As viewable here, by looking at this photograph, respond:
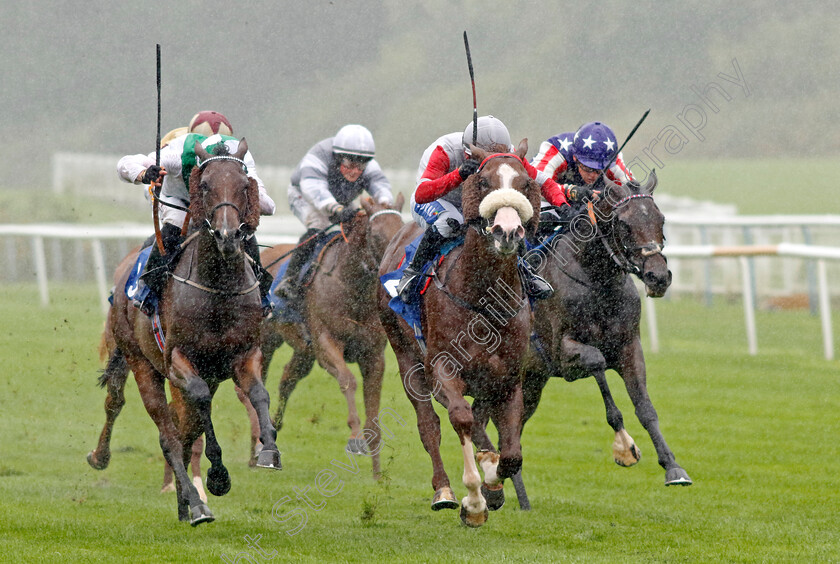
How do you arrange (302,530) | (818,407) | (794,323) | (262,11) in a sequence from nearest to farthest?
1. (302,530)
2. (818,407)
3. (794,323)
4. (262,11)

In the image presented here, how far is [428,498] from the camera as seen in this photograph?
723 centimetres

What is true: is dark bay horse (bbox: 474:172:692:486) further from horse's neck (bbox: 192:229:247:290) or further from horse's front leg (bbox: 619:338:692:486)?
horse's neck (bbox: 192:229:247:290)

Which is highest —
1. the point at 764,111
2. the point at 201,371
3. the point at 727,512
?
the point at 764,111

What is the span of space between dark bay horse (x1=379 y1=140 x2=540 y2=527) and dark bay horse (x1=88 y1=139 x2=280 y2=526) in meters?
0.90

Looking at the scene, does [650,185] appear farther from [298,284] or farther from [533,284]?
[298,284]

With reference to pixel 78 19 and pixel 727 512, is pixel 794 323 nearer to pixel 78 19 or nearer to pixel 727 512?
pixel 727 512

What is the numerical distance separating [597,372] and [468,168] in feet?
5.03

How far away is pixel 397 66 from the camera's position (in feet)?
61.7

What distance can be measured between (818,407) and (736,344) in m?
3.39

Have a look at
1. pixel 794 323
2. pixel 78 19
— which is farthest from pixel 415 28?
pixel 794 323

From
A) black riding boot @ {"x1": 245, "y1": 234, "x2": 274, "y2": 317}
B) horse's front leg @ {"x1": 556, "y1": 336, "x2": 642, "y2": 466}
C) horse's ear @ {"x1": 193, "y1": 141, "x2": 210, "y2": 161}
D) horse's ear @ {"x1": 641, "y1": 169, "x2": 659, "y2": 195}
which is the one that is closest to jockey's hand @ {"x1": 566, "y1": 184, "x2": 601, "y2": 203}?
horse's ear @ {"x1": 641, "y1": 169, "x2": 659, "y2": 195}

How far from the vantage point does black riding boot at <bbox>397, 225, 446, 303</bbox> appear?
599 cm

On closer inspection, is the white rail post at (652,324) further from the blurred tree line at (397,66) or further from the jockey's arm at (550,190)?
the jockey's arm at (550,190)

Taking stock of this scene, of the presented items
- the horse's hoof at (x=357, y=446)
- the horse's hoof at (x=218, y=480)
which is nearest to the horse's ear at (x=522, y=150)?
the horse's hoof at (x=218, y=480)
